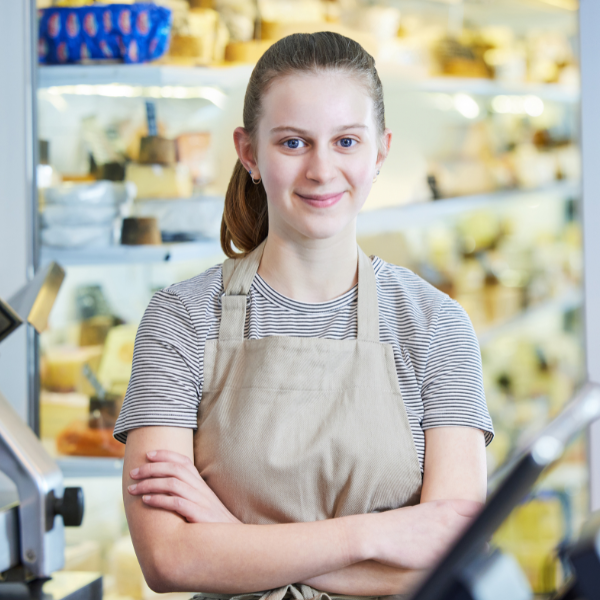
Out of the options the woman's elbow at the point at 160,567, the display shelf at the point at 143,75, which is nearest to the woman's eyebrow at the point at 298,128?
the woman's elbow at the point at 160,567

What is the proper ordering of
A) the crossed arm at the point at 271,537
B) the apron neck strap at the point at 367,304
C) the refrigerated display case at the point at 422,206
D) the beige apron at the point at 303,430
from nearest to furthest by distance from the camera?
the crossed arm at the point at 271,537, the beige apron at the point at 303,430, the apron neck strap at the point at 367,304, the refrigerated display case at the point at 422,206

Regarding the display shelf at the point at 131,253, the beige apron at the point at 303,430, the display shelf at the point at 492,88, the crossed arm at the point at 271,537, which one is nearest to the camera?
the crossed arm at the point at 271,537

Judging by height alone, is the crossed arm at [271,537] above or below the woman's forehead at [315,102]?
below

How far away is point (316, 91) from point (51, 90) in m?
1.50

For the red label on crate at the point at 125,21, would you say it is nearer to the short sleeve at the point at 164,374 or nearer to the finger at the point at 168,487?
the short sleeve at the point at 164,374

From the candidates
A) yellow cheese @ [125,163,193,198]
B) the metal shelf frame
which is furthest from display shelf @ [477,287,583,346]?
yellow cheese @ [125,163,193,198]

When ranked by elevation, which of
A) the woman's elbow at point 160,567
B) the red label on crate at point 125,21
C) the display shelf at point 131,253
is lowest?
the woman's elbow at point 160,567

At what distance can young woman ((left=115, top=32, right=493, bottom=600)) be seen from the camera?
1.08 meters

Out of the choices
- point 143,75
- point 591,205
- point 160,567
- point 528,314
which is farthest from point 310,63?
point 528,314

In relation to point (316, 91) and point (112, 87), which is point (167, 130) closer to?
point (112, 87)

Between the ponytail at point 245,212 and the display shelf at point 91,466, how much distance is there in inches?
43.6

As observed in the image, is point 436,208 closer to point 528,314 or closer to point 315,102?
point 528,314

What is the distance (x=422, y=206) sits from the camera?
262cm

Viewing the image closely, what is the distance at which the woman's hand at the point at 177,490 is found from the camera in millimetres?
1114
